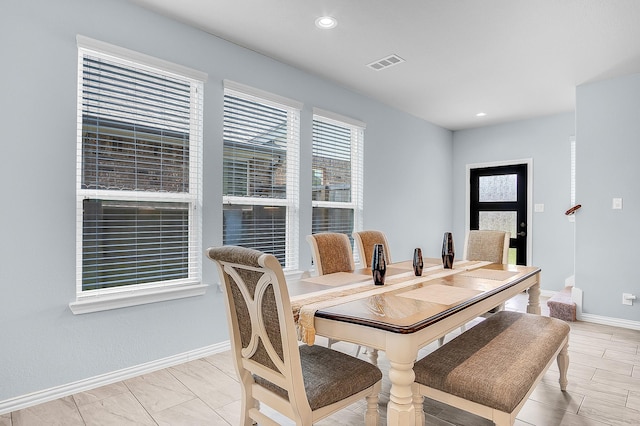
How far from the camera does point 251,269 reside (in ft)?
4.51

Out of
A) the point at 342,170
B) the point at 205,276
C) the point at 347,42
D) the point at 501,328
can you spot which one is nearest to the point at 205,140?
the point at 205,276

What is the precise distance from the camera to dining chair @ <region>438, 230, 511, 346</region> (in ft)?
10.6

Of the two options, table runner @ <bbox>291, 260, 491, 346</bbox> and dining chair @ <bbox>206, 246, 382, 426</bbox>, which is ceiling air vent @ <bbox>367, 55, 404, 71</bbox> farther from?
dining chair @ <bbox>206, 246, 382, 426</bbox>

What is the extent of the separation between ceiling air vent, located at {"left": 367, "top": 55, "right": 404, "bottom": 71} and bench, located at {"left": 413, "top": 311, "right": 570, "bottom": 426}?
95.9 inches

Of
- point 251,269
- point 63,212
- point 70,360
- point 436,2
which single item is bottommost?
point 70,360

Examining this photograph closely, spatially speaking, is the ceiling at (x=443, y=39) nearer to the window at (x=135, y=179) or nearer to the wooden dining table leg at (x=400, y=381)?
the window at (x=135, y=179)

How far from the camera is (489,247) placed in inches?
130

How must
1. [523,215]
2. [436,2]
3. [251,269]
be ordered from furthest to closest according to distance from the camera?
[523,215] → [436,2] → [251,269]

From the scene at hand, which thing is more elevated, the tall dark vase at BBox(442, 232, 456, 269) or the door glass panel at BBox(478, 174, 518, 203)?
the door glass panel at BBox(478, 174, 518, 203)

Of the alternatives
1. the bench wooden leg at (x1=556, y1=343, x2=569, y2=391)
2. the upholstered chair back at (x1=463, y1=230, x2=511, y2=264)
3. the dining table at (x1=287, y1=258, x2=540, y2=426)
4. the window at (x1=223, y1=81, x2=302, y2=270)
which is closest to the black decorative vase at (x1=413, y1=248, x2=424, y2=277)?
the dining table at (x1=287, y1=258, x2=540, y2=426)

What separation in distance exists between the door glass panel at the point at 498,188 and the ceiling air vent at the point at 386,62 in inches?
127

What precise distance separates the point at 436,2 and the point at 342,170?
6.76 feet

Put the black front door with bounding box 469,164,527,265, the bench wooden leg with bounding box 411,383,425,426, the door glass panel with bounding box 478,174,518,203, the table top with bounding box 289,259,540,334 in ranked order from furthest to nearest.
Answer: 1. the door glass panel with bounding box 478,174,518,203
2. the black front door with bounding box 469,164,527,265
3. the bench wooden leg with bounding box 411,383,425,426
4. the table top with bounding box 289,259,540,334

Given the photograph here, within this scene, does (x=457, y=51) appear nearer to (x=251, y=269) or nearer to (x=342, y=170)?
(x=342, y=170)
